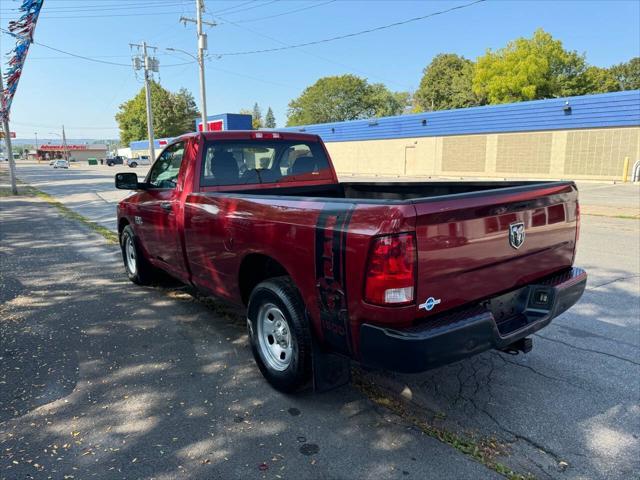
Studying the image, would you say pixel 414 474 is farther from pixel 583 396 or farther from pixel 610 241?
pixel 610 241

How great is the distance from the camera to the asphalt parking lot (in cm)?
263

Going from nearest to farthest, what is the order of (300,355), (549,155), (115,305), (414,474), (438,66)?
(414,474) < (300,355) < (115,305) < (549,155) < (438,66)

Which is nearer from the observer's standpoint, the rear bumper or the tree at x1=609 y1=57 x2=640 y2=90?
the rear bumper

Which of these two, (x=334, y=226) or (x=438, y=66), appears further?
(x=438, y=66)

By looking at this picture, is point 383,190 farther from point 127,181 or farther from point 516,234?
point 127,181

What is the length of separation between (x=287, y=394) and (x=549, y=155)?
30.1 metres

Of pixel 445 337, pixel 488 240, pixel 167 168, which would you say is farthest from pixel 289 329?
pixel 167 168

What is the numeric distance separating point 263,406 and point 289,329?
1.91ft

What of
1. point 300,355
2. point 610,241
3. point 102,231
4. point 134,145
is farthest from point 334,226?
point 134,145

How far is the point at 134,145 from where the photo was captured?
87875mm

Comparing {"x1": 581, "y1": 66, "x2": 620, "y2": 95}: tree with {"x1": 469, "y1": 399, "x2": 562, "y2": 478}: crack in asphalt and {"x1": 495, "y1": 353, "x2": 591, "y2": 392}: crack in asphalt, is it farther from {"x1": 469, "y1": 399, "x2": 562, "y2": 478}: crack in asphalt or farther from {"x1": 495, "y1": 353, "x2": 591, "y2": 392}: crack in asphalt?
{"x1": 469, "y1": 399, "x2": 562, "y2": 478}: crack in asphalt

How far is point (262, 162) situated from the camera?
15.9 ft

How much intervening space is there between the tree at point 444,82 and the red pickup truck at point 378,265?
6372 cm

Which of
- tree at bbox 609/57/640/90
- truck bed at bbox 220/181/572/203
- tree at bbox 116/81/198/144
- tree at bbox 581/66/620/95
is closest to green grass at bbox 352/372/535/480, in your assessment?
truck bed at bbox 220/181/572/203
